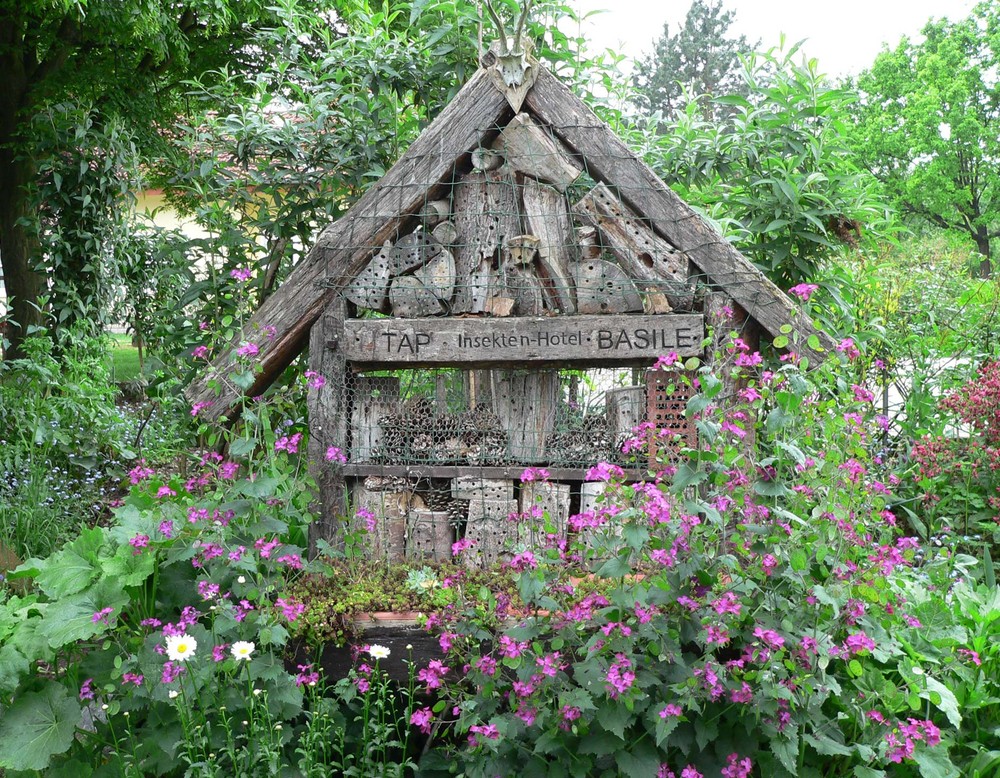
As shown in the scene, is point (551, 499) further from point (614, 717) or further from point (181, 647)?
point (181, 647)

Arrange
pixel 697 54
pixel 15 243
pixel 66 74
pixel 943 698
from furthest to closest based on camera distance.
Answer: pixel 697 54 < pixel 66 74 < pixel 15 243 < pixel 943 698

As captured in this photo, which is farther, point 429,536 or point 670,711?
point 429,536

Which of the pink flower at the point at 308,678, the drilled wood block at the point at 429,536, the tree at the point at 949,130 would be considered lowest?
the pink flower at the point at 308,678

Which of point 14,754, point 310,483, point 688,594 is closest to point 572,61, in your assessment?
point 310,483

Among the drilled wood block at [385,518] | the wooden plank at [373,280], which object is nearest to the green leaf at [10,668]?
the drilled wood block at [385,518]

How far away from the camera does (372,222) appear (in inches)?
146

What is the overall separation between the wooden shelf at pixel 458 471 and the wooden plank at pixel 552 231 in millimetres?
648

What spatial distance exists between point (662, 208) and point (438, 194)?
903 mm

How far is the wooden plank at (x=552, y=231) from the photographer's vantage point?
375cm

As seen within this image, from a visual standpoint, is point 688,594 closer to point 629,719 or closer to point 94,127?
point 629,719

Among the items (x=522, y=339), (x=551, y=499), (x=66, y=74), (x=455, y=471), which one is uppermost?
(x=66, y=74)

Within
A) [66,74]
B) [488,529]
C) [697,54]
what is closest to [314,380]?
[488,529]

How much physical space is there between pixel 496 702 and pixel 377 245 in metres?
1.80

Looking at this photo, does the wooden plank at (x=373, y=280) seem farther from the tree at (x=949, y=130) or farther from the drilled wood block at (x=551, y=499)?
the tree at (x=949, y=130)
